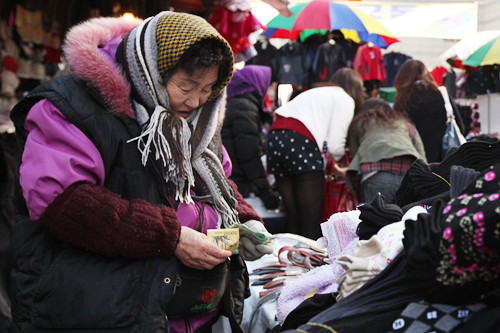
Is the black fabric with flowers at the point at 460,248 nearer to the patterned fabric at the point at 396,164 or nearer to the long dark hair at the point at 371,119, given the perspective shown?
the patterned fabric at the point at 396,164

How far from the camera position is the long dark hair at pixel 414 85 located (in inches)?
162

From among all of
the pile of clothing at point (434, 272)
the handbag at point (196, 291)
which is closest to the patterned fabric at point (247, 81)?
the handbag at point (196, 291)

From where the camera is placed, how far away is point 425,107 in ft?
13.4

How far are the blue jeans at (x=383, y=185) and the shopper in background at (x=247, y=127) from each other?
1047 millimetres

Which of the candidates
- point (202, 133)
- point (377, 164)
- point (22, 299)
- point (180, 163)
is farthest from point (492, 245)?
point (377, 164)

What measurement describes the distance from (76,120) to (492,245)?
3.72ft

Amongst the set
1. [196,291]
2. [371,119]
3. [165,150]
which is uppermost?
[165,150]

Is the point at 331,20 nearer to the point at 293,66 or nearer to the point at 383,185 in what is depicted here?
the point at 293,66

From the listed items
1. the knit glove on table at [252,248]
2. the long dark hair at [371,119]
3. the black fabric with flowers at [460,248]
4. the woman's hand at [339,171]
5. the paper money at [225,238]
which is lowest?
the woman's hand at [339,171]

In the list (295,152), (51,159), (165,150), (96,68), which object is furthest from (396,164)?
(51,159)

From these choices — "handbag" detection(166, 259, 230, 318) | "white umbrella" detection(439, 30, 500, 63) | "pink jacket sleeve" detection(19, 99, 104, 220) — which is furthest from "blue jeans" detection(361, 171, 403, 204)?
"white umbrella" detection(439, 30, 500, 63)

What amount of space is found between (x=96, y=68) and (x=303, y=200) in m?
2.59

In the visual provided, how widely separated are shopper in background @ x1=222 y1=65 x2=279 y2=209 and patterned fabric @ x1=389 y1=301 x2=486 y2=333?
3.29 m

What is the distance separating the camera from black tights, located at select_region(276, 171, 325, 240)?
12.1 ft
